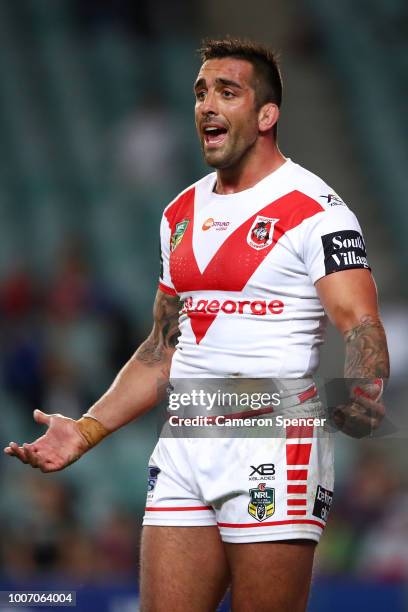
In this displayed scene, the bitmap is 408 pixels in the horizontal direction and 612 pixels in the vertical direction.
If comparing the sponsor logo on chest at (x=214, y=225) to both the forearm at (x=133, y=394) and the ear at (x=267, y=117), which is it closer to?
the ear at (x=267, y=117)

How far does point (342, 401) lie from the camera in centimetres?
356

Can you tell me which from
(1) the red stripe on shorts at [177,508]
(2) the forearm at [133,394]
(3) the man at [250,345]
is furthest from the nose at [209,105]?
(1) the red stripe on shorts at [177,508]

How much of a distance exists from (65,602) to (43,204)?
20.8ft

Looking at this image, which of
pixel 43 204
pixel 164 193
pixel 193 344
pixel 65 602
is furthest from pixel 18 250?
pixel 193 344

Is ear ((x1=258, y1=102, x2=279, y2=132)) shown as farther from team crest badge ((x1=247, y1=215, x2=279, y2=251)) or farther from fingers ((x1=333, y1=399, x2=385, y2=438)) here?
fingers ((x1=333, y1=399, x2=385, y2=438))

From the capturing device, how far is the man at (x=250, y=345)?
3676 mm

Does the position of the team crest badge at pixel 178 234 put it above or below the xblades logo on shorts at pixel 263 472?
above

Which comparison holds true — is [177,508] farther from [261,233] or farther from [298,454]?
[261,233]

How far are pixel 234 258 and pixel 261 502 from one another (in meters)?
0.77

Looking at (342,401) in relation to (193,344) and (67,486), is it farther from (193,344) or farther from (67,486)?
(67,486)

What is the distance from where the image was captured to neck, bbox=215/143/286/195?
13.4 feet

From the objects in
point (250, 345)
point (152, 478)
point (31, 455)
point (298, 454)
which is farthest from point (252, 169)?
point (31, 455)

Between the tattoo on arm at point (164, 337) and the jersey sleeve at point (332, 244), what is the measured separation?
0.71 metres

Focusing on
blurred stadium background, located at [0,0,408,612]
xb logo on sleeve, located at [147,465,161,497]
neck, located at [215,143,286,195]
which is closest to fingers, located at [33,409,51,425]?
xb logo on sleeve, located at [147,465,161,497]
